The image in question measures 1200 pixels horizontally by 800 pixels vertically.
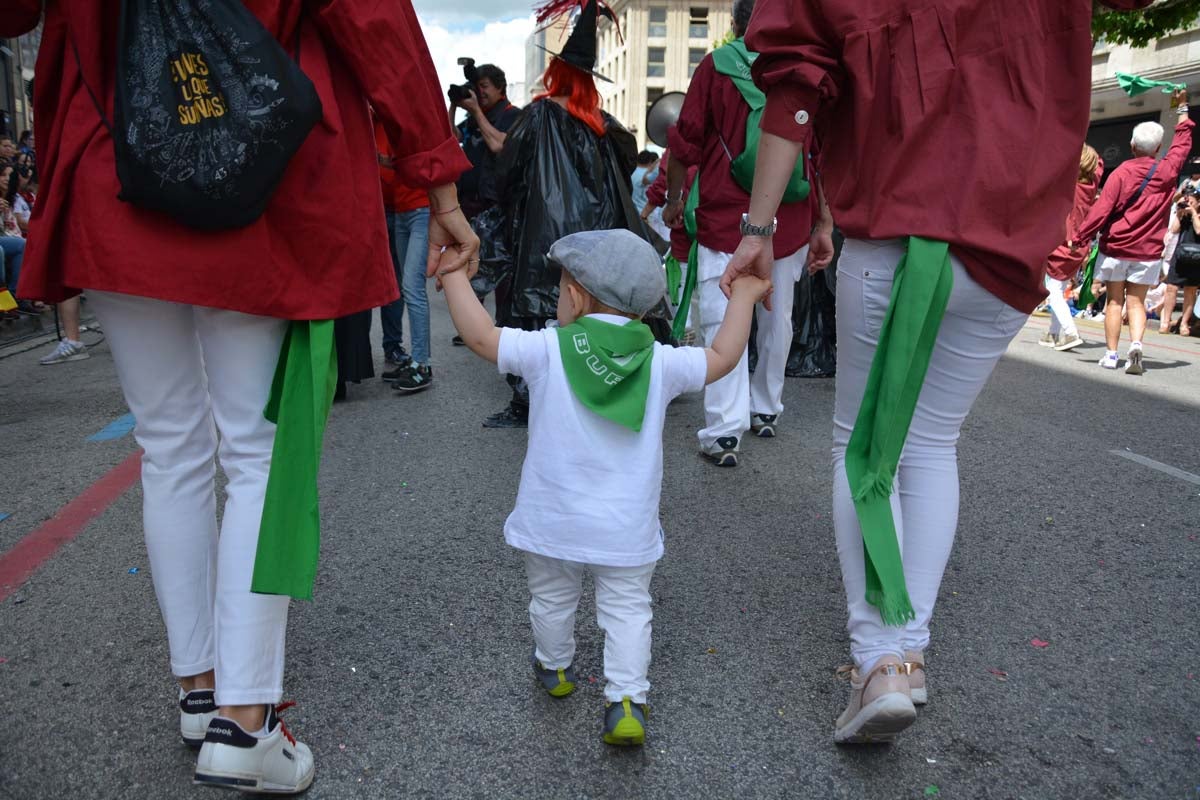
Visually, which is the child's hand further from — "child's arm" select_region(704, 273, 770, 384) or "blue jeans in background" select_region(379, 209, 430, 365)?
"blue jeans in background" select_region(379, 209, 430, 365)

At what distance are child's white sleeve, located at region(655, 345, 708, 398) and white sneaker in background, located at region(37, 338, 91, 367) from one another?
6502 millimetres

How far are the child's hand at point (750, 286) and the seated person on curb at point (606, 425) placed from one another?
0.05 m

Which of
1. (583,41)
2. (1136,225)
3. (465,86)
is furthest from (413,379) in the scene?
(1136,225)

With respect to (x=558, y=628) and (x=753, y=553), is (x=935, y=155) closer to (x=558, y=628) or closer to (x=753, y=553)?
(x=558, y=628)

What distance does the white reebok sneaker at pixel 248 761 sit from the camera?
1.71 metres

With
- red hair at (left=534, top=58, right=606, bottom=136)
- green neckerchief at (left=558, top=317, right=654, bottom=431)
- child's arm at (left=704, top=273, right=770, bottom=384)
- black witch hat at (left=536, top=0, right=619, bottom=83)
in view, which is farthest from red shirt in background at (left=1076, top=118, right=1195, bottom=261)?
green neckerchief at (left=558, top=317, right=654, bottom=431)

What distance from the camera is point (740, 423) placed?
4.17 meters

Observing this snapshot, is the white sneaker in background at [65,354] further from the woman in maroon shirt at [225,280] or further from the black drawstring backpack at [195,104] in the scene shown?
the black drawstring backpack at [195,104]

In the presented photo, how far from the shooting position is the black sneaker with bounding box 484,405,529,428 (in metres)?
4.90

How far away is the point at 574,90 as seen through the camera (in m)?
4.56

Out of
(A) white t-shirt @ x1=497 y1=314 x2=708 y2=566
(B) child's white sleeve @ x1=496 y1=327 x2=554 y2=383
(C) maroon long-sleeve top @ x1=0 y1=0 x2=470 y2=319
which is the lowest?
(A) white t-shirt @ x1=497 y1=314 x2=708 y2=566

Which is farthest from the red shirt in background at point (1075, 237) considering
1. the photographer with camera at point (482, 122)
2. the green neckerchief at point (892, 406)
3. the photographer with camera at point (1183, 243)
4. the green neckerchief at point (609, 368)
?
the green neckerchief at point (609, 368)

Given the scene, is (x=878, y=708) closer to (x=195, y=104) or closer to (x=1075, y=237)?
(x=195, y=104)

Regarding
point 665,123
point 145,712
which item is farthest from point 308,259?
point 665,123
